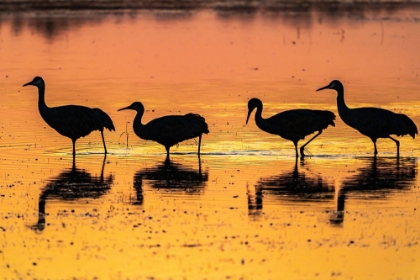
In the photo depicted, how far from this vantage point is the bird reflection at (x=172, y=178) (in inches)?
778

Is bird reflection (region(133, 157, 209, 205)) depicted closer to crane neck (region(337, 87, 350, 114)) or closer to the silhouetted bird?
the silhouetted bird

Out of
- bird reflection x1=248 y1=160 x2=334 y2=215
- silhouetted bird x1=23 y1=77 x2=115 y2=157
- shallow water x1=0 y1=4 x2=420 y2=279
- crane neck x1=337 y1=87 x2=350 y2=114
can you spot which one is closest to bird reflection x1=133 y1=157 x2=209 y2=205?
shallow water x1=0 y1=4 x2=420 y2=279

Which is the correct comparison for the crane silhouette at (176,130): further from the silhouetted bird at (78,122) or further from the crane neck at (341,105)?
the crane neck at (341,105)

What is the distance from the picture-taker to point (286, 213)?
17.6 metres

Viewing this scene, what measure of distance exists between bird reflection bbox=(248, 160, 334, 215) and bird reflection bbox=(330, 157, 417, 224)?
304mm

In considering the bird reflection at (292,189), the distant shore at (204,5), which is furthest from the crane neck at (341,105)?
the distant shore at (204,5)

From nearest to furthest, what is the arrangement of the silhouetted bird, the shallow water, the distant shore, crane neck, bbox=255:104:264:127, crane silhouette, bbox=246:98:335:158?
the shallow water
crane silhouette, bbox=246:98:335:158
the silhouetted bird
crane neck, bbox=255:104:264:127
the distant shore

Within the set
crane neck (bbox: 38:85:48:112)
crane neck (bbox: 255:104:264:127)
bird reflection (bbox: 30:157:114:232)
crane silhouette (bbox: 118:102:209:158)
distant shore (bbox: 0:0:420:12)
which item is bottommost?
bird reflection (bbox: 30:157:114:232)

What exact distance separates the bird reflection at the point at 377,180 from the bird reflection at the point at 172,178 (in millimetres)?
2203

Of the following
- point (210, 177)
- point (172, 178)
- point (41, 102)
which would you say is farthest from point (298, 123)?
point (41, 102)

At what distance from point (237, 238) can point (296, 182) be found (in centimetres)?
439

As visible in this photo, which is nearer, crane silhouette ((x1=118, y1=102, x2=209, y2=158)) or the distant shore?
crane silhouette ((x1=118, y1=102, x2=209, y2=158))

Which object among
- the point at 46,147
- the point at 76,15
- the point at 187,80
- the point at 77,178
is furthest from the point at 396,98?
the point at 76,15

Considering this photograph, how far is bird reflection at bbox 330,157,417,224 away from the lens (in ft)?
61.7
